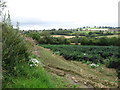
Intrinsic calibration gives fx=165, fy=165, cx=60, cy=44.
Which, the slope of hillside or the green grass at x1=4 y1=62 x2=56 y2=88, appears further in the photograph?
the slope of hillside

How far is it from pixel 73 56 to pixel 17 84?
50.5 feet

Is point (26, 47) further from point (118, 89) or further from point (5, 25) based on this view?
point (118, 89)

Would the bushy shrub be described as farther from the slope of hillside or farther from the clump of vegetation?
the slope of hillside

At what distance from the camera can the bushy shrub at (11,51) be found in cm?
457

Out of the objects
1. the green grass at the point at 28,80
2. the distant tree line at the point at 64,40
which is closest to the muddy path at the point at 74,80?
A: the green grass at the point at 28,80

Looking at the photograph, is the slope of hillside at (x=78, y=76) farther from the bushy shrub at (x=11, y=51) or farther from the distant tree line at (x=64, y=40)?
the distant tree line at (x=64, y=40)

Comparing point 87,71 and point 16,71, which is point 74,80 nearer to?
point 16,71

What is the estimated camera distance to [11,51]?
471cm

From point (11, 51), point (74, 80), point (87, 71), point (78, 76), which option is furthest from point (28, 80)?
point (87, 71)

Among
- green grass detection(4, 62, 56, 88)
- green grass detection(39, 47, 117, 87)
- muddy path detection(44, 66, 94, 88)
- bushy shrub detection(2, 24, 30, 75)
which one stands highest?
bushy shrub detection(2, 24, 30, 75)

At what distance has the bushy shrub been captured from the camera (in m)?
4.57

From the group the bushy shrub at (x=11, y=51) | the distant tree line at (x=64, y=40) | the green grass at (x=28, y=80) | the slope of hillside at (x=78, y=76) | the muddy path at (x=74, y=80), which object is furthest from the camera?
the distant tree line at (x=64, y=40)

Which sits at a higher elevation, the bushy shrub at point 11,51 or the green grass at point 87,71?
the bushy shrub at point 11,51

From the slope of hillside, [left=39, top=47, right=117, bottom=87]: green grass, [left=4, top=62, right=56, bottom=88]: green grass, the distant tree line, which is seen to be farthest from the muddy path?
the distant tree line
